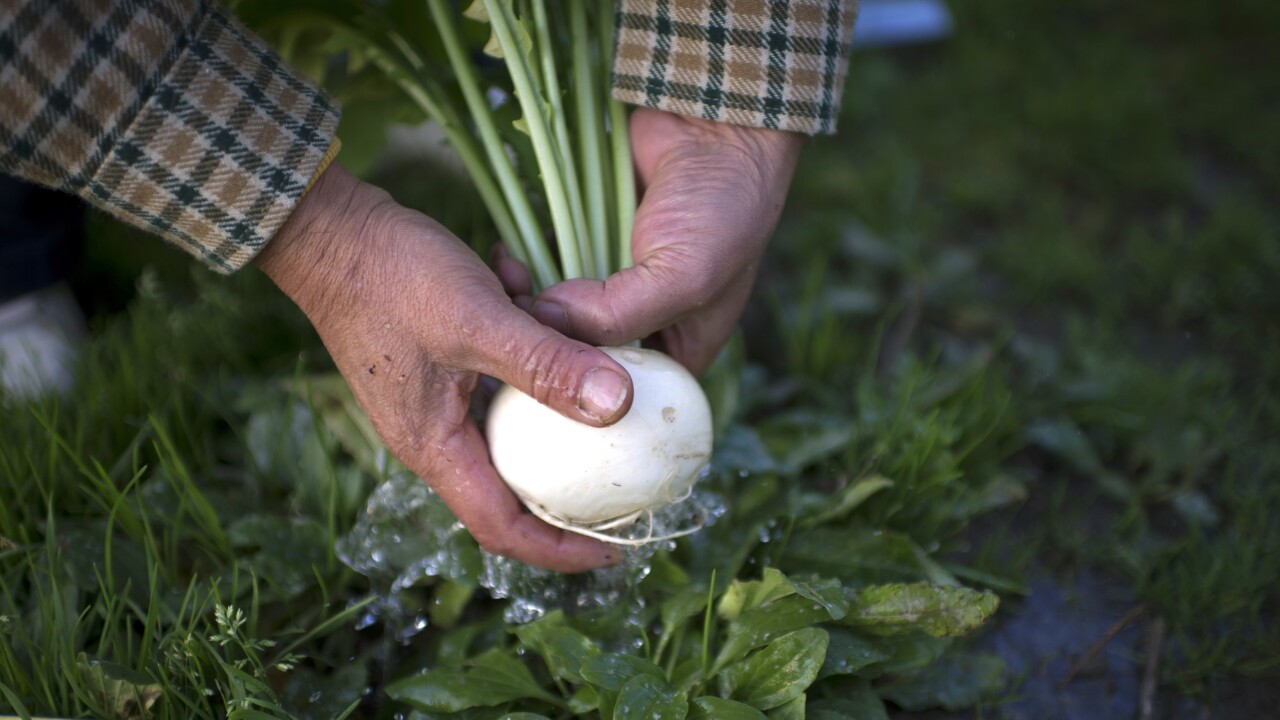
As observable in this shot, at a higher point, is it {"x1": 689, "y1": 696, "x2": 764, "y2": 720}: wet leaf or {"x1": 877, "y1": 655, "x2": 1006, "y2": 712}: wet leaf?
{"x1": 689, "y1": 696, "x2": 764, "y2": 720}: wet leaf

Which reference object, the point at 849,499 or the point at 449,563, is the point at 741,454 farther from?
the point at 449,563

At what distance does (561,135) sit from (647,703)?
2.60 feet

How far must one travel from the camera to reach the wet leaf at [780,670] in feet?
3.53

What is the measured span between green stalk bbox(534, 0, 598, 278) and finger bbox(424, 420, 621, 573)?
0.34 metres

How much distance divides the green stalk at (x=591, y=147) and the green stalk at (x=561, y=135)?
0.01 meters

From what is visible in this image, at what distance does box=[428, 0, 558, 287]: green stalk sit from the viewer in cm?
137

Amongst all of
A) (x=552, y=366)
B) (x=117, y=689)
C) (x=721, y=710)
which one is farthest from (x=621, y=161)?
(x=117, y=689)

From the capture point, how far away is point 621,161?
1.40 m

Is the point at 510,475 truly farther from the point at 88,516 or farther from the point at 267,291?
the point at 267,291

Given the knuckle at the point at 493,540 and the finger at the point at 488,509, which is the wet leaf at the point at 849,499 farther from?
the knuckle at the point at 493,540

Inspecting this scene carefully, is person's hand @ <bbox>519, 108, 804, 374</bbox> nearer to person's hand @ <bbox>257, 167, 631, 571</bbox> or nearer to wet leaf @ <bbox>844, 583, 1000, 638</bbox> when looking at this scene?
person's hand @ <bbox>257, 167, 631, 571</bbox>

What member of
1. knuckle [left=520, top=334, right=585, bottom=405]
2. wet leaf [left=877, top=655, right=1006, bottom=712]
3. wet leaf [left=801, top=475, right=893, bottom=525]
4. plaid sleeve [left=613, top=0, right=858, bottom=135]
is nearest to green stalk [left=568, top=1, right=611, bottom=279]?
plaid sleeve [left=613, top=0, right=858, bottom=135]

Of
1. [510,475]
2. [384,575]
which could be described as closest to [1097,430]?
[510,475]

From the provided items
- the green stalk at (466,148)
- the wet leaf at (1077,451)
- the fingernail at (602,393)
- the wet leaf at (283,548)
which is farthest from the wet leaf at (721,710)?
the wet leaf at (1077,451)
